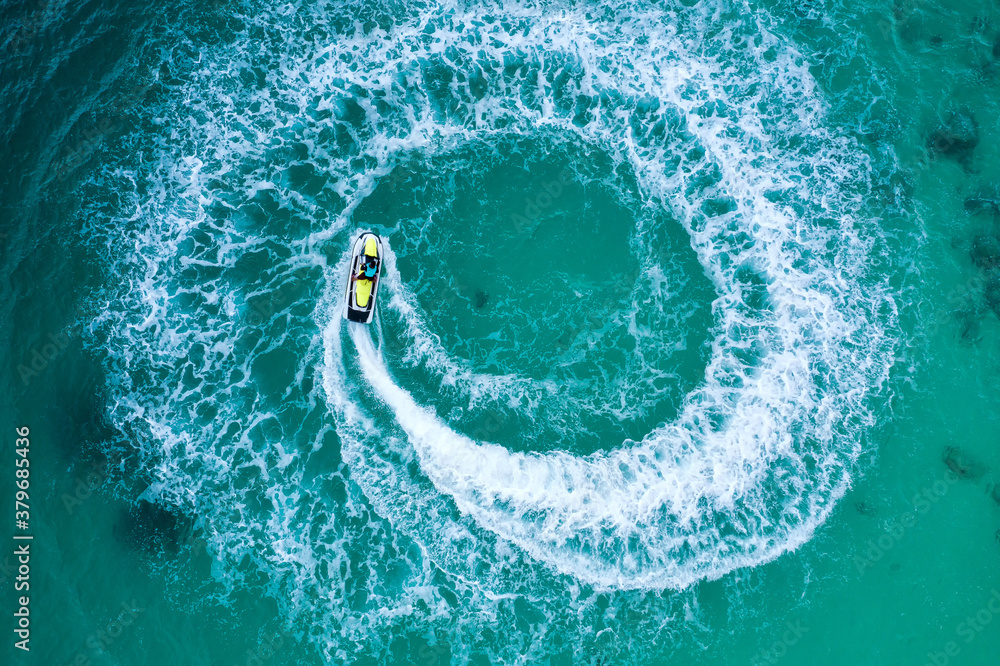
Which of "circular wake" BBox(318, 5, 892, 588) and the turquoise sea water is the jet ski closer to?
"circular wake" BBox(318, 5, 892, 588)

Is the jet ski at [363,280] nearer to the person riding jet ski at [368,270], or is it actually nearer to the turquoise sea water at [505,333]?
the person riding jet ski at [368,270]

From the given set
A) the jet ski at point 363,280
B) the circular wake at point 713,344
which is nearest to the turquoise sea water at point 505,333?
the circular wake at point 713,344

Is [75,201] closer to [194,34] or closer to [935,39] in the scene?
[194,34]

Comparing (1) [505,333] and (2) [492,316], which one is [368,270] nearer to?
(2) [492,316]

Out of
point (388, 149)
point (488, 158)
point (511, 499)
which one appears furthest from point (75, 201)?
point (511, 499)

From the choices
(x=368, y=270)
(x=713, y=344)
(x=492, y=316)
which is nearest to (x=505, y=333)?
(x=492, y=316)

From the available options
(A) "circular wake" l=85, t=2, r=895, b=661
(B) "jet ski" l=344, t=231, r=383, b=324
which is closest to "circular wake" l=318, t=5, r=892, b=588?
(A) "circular wake" l=85, t=2, r=895, b=661
